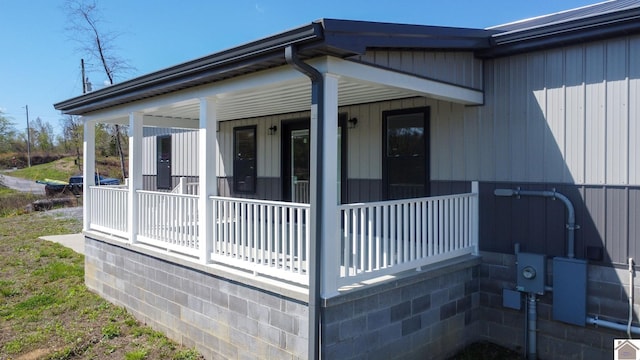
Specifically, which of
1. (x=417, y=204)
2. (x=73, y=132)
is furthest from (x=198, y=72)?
(x=73, y=132)

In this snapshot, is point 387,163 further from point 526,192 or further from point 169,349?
point 169,349

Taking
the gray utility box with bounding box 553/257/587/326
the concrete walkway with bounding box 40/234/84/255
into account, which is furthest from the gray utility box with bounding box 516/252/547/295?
the concrete walkway with bounding box 40/234/84/255

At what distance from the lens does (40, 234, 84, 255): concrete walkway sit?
395 inches

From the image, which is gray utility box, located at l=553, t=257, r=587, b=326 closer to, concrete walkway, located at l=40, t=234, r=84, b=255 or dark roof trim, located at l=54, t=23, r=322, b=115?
dark roof trim, located at l=54, t=23, r=322, b=115

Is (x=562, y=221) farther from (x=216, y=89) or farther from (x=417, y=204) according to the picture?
(x=216, y=89)

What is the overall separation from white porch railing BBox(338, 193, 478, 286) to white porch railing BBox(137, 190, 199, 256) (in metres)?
1.89

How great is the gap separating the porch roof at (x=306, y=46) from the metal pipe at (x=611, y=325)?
3202mm

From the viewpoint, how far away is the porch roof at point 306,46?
329 cm

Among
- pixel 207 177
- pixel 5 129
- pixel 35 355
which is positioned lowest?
pixel 35 355

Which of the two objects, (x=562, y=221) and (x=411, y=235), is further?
(x=562, y=221)

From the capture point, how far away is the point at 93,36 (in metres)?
19.2

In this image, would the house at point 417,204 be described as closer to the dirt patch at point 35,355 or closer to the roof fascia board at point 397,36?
the roof fascia board at point 397,36

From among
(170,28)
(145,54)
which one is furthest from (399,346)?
(145,54)

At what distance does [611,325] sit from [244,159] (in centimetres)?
651
